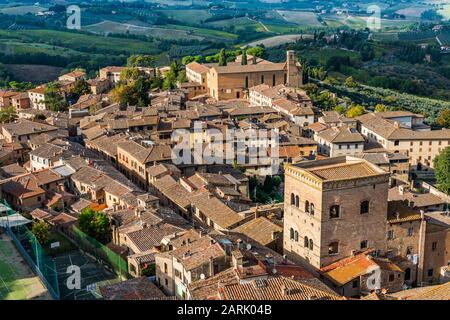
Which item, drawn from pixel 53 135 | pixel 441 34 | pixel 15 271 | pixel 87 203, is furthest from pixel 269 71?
pixel 441 34

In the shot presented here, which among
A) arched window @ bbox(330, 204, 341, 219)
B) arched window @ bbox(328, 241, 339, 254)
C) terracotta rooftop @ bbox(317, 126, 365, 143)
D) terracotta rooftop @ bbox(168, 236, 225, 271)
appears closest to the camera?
terracotta rooftop @ bbox(168, 236, 225, 271)

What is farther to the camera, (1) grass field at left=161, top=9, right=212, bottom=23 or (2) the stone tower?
(1) grass field at left=161, top=9, right=212, bottom=23

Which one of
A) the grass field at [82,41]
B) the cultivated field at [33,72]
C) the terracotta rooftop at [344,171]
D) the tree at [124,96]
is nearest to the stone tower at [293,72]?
the tree at [124,96]

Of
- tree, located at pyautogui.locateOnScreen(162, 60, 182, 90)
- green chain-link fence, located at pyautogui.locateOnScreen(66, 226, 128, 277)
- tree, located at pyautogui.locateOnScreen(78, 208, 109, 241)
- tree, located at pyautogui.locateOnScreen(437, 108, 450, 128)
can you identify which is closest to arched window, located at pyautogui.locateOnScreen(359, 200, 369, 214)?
green chain-link fence, located at pyautogui.locateOnScreen(66, 226, 128, 277)

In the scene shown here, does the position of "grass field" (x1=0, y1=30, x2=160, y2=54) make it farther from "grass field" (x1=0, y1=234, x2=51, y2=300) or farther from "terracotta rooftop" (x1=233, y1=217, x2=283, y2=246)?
"grass field" (x1=0, y1=234, x2=51, y2=300)

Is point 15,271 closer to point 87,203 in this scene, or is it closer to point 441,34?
point 87,203

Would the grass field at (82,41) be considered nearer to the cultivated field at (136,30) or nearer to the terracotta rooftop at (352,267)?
the cultivated field at (136,30)
